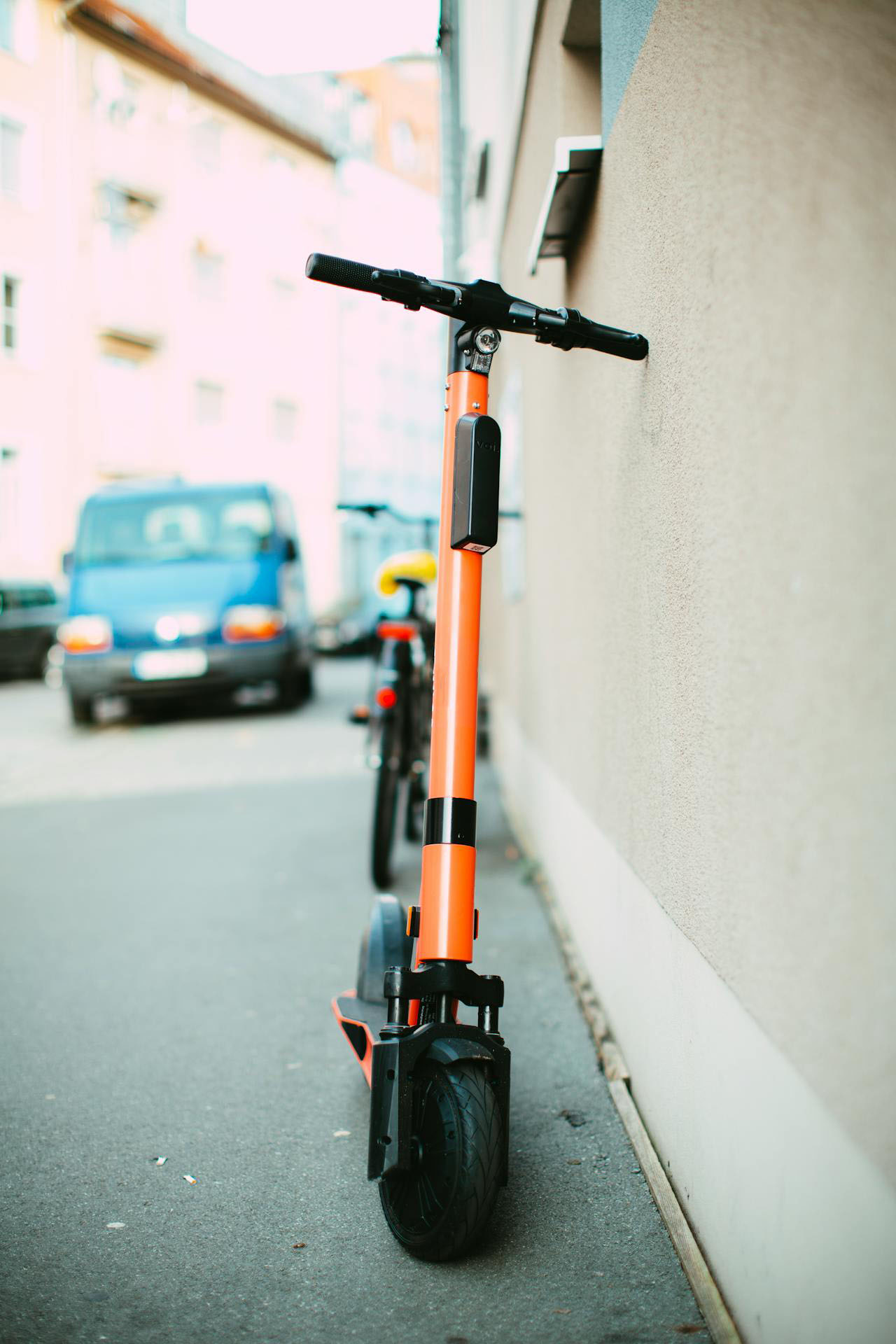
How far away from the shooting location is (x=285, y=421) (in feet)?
92.1

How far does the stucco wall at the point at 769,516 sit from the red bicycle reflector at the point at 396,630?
229 cm

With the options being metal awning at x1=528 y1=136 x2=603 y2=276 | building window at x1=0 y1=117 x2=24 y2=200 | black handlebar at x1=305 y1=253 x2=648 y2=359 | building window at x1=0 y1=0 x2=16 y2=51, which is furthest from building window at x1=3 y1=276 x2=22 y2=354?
black handlebar at x1=305 y1=253 x2=648 y2=359

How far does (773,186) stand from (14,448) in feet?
70.9

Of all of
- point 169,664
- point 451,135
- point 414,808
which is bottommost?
point 169,664

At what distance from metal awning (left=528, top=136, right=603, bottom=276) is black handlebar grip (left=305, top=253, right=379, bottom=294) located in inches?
50.9

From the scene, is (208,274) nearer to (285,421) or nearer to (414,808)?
(285,421)

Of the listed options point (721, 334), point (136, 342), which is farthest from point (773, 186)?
point (136, 342)

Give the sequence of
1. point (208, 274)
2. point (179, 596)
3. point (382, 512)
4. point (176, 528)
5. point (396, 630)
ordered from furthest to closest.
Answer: point (208, 274), point (176, 528), point (179, 596), point (382, 512), point (396, 630)

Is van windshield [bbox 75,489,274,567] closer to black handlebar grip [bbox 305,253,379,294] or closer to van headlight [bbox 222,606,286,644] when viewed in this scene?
van headlight [bbox 222,606,286,644]

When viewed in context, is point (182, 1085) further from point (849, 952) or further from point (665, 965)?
point (849, 952)

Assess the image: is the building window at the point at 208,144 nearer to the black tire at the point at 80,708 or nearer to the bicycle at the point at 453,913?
the black tire at the point at 80,708

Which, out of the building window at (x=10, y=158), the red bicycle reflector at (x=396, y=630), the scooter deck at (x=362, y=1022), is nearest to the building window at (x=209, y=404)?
the building window at (x=10, y=158)

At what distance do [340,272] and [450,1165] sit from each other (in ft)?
5.29

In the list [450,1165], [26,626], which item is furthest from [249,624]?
[450,1165]
